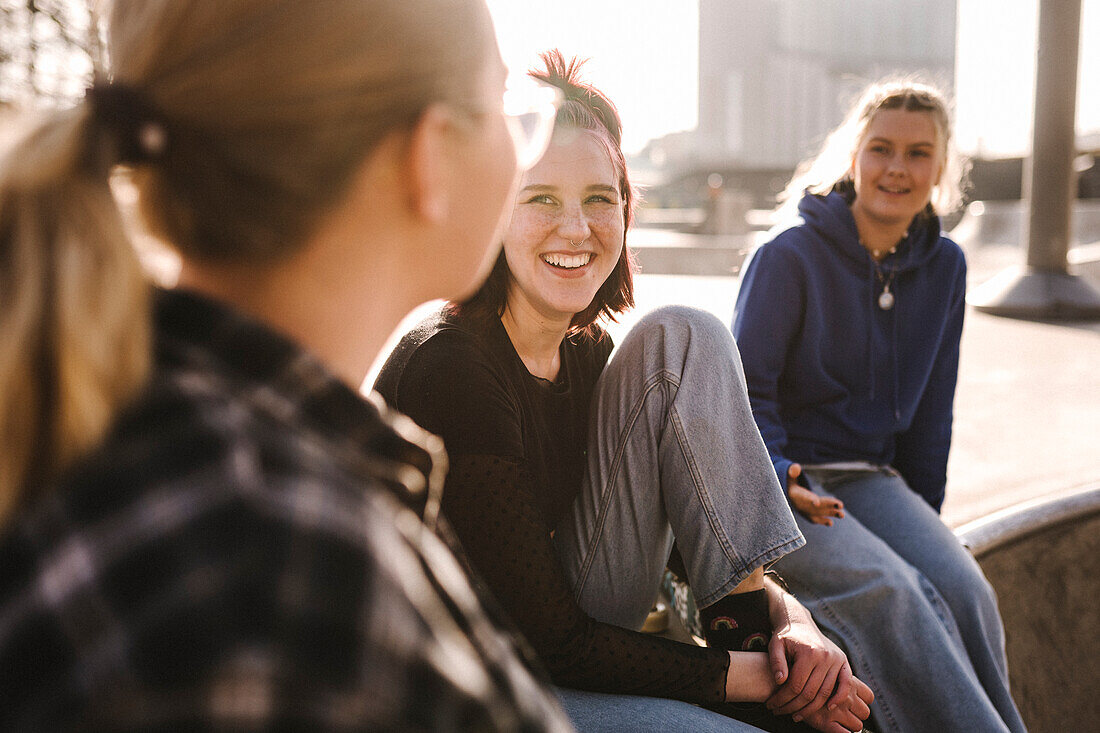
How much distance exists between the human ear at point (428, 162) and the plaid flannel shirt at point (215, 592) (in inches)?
11.9

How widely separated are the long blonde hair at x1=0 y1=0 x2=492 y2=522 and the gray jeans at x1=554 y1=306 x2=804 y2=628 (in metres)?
1.18

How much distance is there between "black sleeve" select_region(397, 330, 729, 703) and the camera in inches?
65.0

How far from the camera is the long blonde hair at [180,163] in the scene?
64 centimetres

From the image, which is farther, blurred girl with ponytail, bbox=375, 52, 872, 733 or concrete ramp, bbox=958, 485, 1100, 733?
concrete ramp, bbox=958, 485, 1100, 733

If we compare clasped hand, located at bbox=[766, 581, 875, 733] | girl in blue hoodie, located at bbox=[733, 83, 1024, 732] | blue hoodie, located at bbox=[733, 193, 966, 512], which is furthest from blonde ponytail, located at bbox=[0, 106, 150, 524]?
blue hoodie, located at bbox=[733, 193, 966, 512]

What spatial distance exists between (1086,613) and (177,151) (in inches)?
131

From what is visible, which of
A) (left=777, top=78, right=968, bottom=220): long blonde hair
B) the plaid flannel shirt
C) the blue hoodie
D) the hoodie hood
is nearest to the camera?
the plaid flannel shirt

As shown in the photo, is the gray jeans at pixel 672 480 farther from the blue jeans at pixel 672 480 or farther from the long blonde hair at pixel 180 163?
the long blonde hair at pixel 180 163

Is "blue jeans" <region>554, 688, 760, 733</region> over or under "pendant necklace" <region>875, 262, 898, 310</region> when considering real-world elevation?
under

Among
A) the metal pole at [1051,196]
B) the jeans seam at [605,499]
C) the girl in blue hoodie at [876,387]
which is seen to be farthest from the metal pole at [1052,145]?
the jeans seam at [605,499]

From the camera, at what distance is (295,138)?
788mm

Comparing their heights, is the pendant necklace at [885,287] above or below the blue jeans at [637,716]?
above

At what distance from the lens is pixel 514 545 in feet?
5.43

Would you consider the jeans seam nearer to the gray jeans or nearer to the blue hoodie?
the gray jeans
